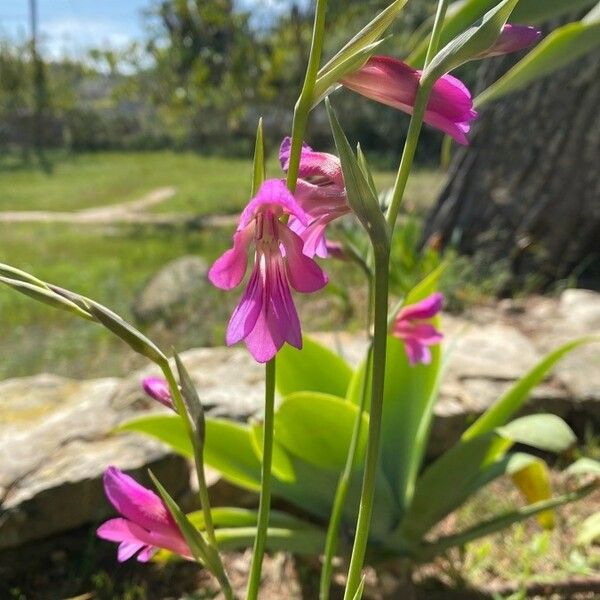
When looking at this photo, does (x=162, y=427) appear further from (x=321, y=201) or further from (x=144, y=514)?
(x=321, y=201)

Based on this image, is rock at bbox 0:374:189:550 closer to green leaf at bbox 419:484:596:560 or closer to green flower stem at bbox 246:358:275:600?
green leaf at bbox 419:484:596:560

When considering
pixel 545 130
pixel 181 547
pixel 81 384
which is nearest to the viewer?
pixel 181 547

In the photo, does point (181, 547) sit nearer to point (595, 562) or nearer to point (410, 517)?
point (410, 517)

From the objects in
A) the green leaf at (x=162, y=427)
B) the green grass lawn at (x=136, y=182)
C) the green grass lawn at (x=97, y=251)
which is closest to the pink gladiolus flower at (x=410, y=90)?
the green leaf at (x=162, y=427)

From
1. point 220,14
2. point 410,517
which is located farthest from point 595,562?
point 220,14

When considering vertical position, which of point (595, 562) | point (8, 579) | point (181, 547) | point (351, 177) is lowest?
point (8, 579)

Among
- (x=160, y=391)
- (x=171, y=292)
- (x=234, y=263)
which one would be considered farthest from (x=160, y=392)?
(x=171, y=292)
